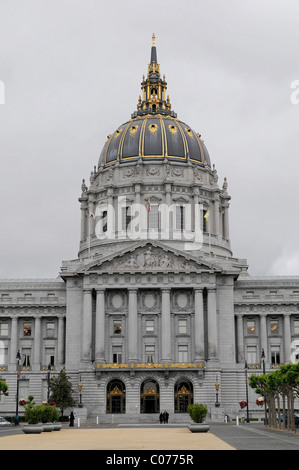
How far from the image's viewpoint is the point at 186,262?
10219 centimetres

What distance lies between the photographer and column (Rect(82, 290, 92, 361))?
9931 cm

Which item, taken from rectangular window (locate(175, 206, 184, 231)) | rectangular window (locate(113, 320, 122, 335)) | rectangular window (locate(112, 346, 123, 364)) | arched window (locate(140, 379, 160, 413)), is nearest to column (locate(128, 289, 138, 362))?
rectangular window (locate(113, 320, 122, 335))

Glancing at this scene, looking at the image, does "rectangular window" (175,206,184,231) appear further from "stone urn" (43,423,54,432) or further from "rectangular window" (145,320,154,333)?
"stone urn" (43,423,54,432)

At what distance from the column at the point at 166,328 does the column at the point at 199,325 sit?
3.75 meters

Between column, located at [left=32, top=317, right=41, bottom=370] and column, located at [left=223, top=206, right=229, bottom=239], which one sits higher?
column, located at [left=223, top=206, right=229, bottom=239]

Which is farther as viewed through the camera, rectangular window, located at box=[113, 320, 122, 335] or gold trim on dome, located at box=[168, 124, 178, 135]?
gold trim on dome, located at box=[168, 124, 178, 135]

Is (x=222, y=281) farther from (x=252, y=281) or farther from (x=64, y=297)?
(x=64, y=297)

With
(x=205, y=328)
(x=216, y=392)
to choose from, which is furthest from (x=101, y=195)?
(x=216, y=392)

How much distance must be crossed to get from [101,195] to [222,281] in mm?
36553

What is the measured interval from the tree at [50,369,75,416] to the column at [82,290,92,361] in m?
7.98

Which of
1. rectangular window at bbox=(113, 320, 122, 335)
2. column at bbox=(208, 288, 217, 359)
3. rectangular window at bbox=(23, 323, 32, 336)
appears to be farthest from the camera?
rectangular window at bbox=(23, 323, 32, 336)

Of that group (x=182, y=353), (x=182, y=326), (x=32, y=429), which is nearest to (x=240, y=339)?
(x=182, y=326)
